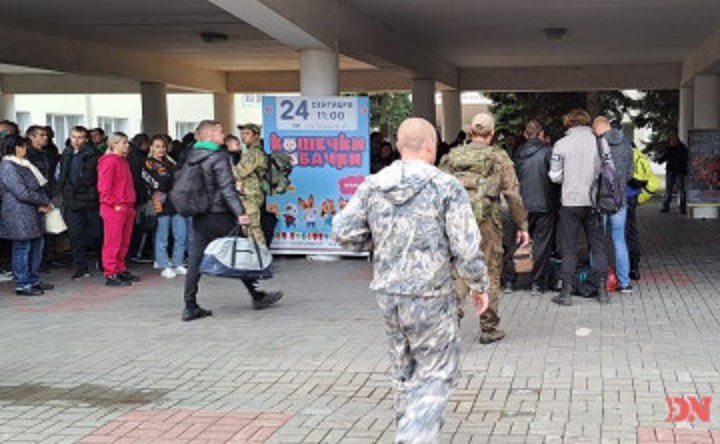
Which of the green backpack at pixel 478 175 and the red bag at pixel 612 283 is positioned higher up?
the green backpack at pixel 478 175

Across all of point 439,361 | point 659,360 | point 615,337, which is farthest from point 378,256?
point 615,337

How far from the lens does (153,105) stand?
22.0 m

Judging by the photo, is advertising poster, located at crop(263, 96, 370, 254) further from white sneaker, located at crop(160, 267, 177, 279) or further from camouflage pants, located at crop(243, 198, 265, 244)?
white sneaker, located at crop(160, 267, 177, 279)

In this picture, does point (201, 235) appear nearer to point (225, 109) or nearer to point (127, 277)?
point (127, 277)

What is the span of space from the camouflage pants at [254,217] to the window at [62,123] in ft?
83.9

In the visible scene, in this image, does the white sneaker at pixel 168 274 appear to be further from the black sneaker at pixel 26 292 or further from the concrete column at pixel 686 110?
the concrete column at pixel 686 110

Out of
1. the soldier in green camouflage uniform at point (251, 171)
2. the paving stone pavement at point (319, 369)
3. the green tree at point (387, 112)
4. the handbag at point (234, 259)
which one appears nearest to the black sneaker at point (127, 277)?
the paving stone pavement at point (319, 369)

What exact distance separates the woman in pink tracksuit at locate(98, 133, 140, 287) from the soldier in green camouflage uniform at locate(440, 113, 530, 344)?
15.2 feet

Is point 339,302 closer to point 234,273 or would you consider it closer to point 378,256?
point 234,273

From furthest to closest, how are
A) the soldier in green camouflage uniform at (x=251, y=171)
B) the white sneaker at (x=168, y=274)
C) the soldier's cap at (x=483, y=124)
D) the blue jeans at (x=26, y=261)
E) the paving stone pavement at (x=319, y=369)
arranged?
the white sneaker at (x=168, y=274), the soldier in green camouflage uniform at (x=251, y=171), the blue jeans at (x=26, y=261), the soldier's cap at (x=483, y=124), the paving stone pavement at (x=319, y=369)

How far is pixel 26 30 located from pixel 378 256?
1386cm

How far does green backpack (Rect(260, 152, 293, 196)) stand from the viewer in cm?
1126

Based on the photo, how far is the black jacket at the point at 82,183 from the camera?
1097 centimetres

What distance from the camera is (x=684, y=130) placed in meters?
22.9
